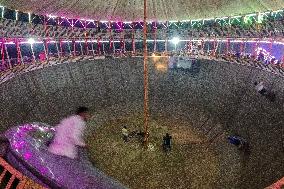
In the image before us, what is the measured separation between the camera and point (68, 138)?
881 centimetres

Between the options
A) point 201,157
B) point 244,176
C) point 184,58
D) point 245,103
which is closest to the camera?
point 244,176

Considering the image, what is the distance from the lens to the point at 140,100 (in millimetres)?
18344

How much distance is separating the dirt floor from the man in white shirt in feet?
15.1

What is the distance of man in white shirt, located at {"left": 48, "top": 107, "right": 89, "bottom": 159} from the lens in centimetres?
879

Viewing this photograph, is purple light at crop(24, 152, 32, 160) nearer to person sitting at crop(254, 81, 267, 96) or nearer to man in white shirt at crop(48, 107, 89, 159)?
man in white shirt at crop(48, 107, 89, 159)

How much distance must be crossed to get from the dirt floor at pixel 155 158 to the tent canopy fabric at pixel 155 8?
19.6ft

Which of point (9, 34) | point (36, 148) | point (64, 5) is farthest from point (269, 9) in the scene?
point (9, 34)

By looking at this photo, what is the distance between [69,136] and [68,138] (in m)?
0.11

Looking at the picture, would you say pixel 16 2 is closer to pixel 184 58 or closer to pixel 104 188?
pixel 184 58

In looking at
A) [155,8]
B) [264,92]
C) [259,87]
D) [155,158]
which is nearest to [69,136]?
[155,158]

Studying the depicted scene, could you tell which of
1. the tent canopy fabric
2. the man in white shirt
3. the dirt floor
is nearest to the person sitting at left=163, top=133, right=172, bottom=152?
the dirt floor

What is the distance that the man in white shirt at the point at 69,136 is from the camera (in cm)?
879

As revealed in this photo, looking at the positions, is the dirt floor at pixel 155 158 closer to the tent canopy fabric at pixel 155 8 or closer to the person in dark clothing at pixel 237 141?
the person in dark clothing at pixel 237 141

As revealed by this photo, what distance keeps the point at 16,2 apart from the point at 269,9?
12.9 meters
